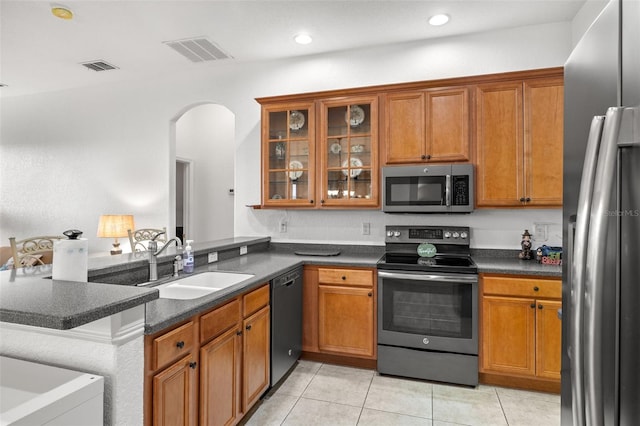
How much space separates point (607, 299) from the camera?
720 mm

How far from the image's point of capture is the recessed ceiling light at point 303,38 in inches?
129

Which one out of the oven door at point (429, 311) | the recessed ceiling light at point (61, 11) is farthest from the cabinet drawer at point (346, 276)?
the recessed ceiling light at point (61, 11)

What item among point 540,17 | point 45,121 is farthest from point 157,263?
point 45,121

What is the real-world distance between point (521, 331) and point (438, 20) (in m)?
2.57

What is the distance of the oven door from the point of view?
262 cm

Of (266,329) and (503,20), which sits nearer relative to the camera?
(266,329)

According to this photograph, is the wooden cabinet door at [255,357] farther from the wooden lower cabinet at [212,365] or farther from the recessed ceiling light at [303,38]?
the recessed ceiling light at [303,38]

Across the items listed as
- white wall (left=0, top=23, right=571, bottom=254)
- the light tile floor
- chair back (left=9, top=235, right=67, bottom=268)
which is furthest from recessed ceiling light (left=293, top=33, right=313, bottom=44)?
the light tile floor

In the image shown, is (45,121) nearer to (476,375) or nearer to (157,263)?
(157,263)

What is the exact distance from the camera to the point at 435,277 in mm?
2654

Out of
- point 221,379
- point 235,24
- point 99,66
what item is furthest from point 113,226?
point 221,379

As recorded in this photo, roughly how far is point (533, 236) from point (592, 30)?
2598 millimetres

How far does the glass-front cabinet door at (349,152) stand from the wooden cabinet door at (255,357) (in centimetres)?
134

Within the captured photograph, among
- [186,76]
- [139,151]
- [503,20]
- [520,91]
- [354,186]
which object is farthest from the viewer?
[139,151]
